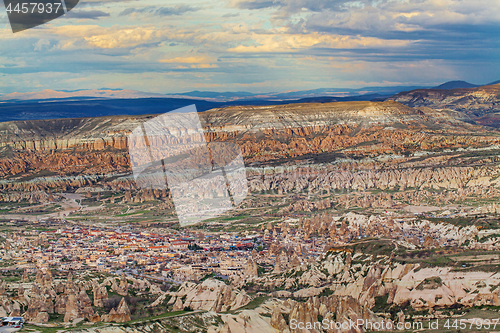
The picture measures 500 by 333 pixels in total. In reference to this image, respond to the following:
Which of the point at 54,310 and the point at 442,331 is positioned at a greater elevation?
the point at 54,310

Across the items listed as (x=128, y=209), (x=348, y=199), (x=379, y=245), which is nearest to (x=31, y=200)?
(x=128, y=209)

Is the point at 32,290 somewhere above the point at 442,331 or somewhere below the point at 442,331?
above

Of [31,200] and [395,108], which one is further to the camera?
[395,108]

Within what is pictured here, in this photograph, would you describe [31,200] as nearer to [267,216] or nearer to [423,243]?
[267,216]

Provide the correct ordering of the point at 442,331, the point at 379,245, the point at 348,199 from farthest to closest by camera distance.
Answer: the point at 348,199 → the point at 379,245 → the point at 442,331

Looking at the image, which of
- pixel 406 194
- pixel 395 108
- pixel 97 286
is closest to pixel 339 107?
pixel 395 108

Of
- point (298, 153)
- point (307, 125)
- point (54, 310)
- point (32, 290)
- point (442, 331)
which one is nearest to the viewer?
point (442, 331)

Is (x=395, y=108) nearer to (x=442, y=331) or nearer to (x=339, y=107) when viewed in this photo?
(x=339, y=107)

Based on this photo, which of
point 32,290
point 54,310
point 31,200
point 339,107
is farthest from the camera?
point 339,107

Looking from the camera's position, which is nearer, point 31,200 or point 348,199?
point 348,199
